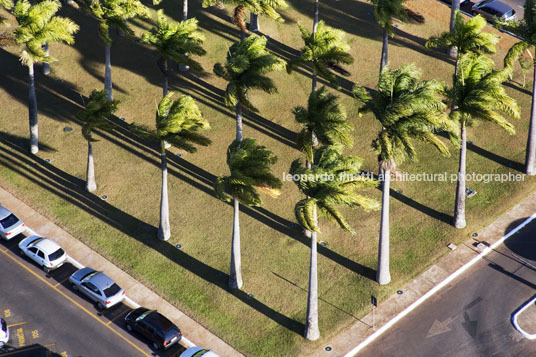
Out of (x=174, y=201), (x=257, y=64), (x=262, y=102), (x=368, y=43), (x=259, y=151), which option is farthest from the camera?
(x=368, y=43)

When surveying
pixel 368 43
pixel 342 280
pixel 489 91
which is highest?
pixel 489 91

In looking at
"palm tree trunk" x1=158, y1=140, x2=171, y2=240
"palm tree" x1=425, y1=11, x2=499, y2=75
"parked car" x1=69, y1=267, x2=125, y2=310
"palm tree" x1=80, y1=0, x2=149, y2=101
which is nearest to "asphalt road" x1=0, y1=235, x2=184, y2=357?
"parked car" x1=69, y1=267, x2=125, y2=310

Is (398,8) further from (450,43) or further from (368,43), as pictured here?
(368,43)

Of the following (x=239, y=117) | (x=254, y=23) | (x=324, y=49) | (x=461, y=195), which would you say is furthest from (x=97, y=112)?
(x=254, y=23)

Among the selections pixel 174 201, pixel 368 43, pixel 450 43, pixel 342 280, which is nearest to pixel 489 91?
pixel 450 43

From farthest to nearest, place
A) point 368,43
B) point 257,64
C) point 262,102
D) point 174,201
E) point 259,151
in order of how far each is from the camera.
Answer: point 368,43 < point 262,102 < point 174,201 < point 257,64 < point 259,151

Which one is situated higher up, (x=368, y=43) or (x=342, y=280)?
(x=368, y=43)

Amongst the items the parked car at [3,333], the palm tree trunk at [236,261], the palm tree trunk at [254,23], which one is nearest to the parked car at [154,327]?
the palm tree trunk at [236,261]

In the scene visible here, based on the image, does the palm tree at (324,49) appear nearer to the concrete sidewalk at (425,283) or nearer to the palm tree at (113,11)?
the concrete sidewalk at (425,283)
